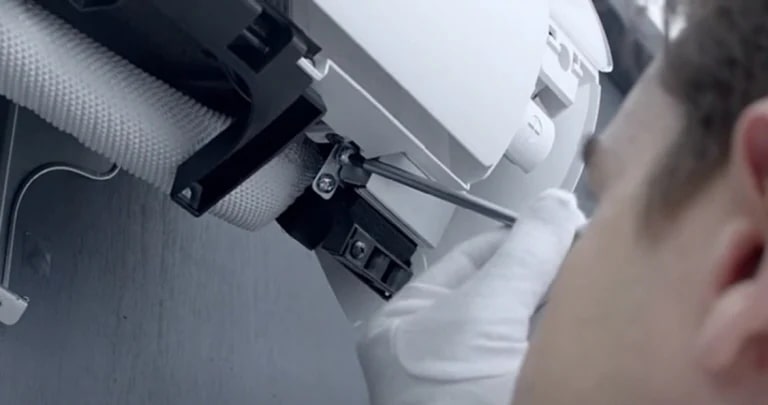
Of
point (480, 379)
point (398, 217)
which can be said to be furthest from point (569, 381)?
point (398, 217)

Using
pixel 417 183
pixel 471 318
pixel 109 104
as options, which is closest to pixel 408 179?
pixel 417 183

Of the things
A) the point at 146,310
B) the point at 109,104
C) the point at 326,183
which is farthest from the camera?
the point at 146,310

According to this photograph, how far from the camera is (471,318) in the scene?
61cm

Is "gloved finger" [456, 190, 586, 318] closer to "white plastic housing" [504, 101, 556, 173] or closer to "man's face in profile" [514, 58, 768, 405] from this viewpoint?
"white plastic housing" [504, 101, 556, 173]

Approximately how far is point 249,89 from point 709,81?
0.32 metres

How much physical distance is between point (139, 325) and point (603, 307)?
1.88 feet

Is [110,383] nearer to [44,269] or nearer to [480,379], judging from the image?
[44,269]

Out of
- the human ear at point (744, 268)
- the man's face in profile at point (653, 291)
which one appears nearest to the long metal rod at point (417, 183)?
the man's face in profile at point (653, 291)

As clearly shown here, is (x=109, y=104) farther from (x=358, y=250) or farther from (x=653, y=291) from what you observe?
(x=653, y=291)

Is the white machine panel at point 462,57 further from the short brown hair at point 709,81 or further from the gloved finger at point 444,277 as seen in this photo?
the short brown hair at point 709,81

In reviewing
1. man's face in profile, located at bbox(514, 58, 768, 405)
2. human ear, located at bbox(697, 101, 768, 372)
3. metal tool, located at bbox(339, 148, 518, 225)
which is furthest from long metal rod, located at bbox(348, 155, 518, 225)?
human ear, located at bbox(697, 101, 768, 372)

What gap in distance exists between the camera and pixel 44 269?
804 mm

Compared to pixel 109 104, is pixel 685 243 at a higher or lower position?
higher

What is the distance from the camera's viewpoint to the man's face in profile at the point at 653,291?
0.95 feet
